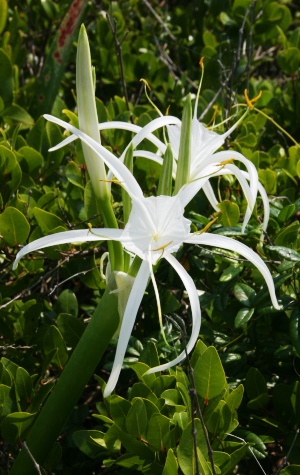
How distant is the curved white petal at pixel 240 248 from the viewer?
125cm

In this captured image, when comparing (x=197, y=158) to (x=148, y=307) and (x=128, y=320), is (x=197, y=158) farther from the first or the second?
(x=148, y=307)

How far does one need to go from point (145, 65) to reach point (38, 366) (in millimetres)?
1429

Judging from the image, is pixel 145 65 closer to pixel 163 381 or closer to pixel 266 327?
pixel 266 327

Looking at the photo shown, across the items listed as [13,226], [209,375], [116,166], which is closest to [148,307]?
[13,226]

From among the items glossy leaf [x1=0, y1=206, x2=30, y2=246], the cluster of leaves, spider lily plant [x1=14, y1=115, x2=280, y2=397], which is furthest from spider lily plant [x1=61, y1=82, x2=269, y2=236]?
glossy leaf [x1=0, y1=206, x2=30, y2=246]

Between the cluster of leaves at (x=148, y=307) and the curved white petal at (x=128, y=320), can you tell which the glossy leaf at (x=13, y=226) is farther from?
the curved white petal at (x=128, y=320)

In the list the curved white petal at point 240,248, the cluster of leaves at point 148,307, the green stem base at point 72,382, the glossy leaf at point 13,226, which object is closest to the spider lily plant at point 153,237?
the curved white petal at point 240,248

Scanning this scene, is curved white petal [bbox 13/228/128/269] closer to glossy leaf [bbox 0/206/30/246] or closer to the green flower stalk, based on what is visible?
the green flower stalk

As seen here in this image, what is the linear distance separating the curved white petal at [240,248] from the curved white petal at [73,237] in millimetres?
121

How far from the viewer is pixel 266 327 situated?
6.04ft

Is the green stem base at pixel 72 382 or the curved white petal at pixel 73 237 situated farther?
the green stem base at pixel 72 382

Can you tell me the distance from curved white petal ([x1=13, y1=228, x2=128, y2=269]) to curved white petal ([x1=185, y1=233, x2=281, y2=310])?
121mm

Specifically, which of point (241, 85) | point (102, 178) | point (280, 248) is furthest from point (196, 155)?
point (241, 85)

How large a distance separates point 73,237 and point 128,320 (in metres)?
0.17
